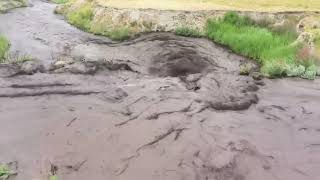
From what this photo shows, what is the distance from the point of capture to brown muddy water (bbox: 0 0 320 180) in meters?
10.1

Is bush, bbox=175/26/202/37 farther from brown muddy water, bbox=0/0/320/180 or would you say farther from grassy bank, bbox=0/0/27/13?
grassy bank, bbox=0/0/27/13

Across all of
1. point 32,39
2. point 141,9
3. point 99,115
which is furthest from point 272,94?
point 32,39

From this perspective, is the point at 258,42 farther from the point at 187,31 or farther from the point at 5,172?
the point at 5,172

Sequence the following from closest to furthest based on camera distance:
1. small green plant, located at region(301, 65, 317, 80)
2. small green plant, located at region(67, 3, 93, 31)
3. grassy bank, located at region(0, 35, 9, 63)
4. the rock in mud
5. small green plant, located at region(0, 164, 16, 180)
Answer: small green plant, located at region(0, 164, 16, 180)
small green plant, located at region(301, 65, 317, 80)
the rock in mud
grassy bank, located at region(0, 35, 9, 63)
small green plant, located at region(67, 3, 93, 31)

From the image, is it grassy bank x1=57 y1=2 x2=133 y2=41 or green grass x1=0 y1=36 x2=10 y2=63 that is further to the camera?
grassy bank x1=57 y1=2 x2=133 y2=41

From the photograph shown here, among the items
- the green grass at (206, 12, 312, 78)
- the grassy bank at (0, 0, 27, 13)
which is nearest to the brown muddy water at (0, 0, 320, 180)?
the green grass at (206, 12, 312, 78)

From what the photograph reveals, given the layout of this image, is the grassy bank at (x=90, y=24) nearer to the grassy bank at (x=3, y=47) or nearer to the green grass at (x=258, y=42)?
the green grass at (x=258, y=42)

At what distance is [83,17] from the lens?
76.9ft

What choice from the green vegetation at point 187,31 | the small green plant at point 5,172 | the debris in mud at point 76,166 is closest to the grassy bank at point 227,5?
the green vegetation at point 187,31

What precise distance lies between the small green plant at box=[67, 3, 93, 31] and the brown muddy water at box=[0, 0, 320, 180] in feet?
14.6

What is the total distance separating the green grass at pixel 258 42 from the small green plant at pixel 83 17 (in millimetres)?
6496

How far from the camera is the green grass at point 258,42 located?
52.1 ft

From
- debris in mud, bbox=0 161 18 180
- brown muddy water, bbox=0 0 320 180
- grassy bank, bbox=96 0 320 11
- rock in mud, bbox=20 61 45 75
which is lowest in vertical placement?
debris in mud, bbox=0 161 18 180

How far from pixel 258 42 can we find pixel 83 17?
Answer: 979 cm
